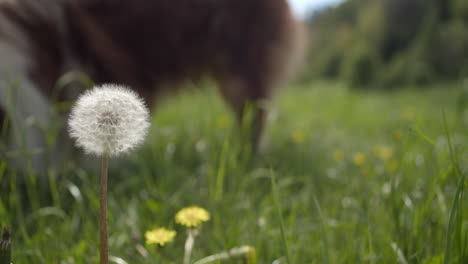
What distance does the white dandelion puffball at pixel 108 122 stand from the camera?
20.7 inches

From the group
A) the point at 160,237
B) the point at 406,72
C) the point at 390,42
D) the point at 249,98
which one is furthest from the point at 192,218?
the point at 390,42

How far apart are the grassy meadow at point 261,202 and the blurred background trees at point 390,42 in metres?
3.16

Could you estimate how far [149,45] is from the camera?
2.01m

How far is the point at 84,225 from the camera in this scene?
3.76 ft

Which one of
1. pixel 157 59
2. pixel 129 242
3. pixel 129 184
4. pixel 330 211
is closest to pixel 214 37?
pixel 157 59

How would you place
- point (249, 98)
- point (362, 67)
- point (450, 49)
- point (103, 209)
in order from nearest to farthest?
point (103, 209) < point (249, 98) < point (450, 49) < point (362, 67)

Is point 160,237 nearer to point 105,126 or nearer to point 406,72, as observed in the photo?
point 105,126

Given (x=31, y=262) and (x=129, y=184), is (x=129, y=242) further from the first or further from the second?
(x=129, y=184)

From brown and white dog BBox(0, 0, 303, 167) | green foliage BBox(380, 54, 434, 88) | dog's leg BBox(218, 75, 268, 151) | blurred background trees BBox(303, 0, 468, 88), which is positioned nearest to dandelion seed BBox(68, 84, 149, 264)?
brown and white dog BBox(0, 0, 303, 167)

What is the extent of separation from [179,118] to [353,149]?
127 cm

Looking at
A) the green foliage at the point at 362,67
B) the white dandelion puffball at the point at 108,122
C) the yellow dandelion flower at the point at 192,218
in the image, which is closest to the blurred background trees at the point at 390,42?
the green foliage at the point at 362,67

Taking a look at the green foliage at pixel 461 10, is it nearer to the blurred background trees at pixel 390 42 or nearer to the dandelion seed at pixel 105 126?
the blurred background trees at pixel 390 42

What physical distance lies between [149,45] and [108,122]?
156cm

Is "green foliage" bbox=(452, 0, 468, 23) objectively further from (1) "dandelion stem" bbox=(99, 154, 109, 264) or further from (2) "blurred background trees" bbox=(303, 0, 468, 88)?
(1) "dandelion stem" bbox=(99, 154, 109, 264)
